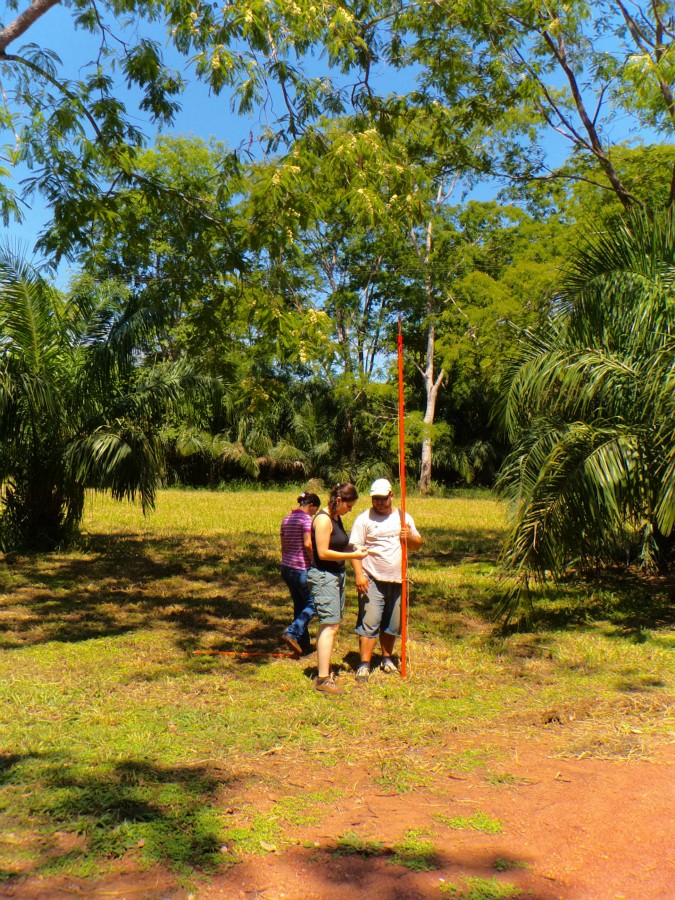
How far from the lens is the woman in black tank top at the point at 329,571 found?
268 inches

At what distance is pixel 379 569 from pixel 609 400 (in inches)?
144

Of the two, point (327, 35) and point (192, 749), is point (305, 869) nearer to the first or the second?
point (192, 749)

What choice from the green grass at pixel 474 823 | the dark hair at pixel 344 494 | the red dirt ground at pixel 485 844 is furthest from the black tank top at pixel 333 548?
the green grass at pixel 474 823

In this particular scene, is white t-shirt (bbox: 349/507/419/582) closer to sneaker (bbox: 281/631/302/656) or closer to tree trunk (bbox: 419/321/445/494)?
sneaker (bbox: 281/631/302/656)

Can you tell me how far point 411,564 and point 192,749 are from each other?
8517mm

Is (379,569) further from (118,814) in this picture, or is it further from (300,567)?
(118,814)

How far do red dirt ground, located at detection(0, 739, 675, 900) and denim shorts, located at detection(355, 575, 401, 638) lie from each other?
1921mm

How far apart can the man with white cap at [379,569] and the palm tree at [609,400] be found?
190 cm

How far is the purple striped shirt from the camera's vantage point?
7.86 m

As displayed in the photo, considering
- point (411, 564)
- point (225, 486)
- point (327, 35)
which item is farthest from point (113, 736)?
point (225, 486)

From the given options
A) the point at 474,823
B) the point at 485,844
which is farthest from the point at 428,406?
the point at 485,844

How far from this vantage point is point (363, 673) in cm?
705

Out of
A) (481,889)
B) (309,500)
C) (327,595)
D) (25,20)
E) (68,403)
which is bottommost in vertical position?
(481,889)

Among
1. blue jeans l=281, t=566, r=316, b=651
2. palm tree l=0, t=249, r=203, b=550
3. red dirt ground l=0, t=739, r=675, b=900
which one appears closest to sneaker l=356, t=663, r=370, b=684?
blue jeans l=281, t=566, r=316, b=651
